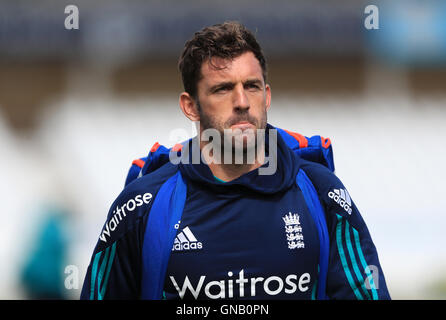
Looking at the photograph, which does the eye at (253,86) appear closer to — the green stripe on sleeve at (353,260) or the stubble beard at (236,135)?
the stubble beard at (236,135)

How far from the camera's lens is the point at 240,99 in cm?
259

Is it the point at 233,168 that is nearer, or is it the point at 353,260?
the point at 353,260

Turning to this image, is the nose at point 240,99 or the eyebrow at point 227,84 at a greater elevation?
the eyebrow at point 227,84

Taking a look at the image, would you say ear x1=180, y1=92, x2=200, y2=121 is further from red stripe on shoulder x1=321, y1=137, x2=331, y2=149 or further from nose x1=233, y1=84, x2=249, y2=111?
red stripe on shoulder x1=321, y1=137, x2=331, y2=149

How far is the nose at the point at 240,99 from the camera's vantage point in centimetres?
259

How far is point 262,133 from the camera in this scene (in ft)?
8.82

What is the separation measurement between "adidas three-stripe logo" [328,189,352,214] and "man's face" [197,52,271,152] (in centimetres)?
40

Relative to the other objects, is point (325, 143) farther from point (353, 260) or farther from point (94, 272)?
point (94, 272)

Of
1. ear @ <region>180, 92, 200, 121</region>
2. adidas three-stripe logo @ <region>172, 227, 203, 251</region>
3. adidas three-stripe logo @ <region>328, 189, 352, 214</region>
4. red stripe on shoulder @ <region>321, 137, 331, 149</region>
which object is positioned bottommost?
adidas three-stripe logo @ <region>172, 227, 203, 251</region>

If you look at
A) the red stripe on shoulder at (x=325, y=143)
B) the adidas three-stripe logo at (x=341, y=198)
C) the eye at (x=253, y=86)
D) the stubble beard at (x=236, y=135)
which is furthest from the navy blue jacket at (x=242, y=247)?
the eye at (x=253, y=86)

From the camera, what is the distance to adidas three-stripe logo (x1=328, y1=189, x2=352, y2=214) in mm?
2557

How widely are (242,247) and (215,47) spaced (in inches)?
32.7

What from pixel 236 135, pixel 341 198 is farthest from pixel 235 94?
pixel 341 198

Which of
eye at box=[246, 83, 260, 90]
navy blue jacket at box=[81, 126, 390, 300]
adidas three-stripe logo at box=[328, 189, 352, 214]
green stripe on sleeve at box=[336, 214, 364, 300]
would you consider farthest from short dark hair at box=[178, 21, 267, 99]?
green stripe on sleeve at box=[336, 214, 364, 300]
